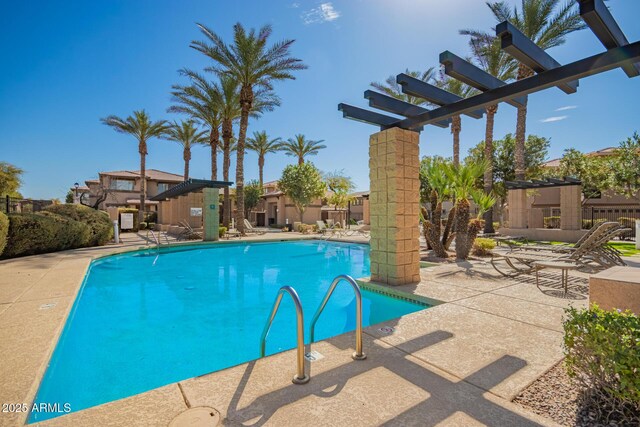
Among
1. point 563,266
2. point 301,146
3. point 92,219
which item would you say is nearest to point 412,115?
point 563,266

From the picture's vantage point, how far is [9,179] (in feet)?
79.6

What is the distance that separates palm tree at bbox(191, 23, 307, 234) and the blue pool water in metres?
12.9

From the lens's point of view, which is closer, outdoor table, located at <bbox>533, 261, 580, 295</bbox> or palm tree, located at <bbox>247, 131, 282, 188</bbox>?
outdoor table, located at <bbox>533, 261, 580, 295</bbox>

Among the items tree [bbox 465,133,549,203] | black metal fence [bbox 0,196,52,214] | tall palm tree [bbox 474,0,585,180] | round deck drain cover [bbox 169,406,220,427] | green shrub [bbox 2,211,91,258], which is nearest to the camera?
round deck drain cover [bbox 169,406,220,427]

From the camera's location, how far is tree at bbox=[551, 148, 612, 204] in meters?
21.6

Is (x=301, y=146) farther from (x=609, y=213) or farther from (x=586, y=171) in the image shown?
(x=609, y=213)

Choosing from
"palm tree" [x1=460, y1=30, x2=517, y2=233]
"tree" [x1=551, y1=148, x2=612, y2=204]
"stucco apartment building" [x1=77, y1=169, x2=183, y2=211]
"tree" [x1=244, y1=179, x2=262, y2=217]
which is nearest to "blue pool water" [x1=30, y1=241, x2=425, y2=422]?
"palm tree" [x1=460, y1=30, x2=517, y2=233]

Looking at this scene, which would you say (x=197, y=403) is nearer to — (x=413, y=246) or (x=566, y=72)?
(x=413, y=246)

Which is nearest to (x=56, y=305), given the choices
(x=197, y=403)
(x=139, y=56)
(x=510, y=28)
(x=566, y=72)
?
(x=197, y=403)

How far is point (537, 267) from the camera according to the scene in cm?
609

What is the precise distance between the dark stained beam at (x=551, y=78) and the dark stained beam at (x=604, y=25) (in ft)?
0.40

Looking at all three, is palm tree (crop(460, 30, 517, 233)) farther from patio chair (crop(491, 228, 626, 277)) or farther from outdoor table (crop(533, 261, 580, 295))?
outdoor table (crop(533, 261, 580, 295))

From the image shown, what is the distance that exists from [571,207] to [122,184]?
4502cm

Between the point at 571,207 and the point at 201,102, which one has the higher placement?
the point at 201,102
